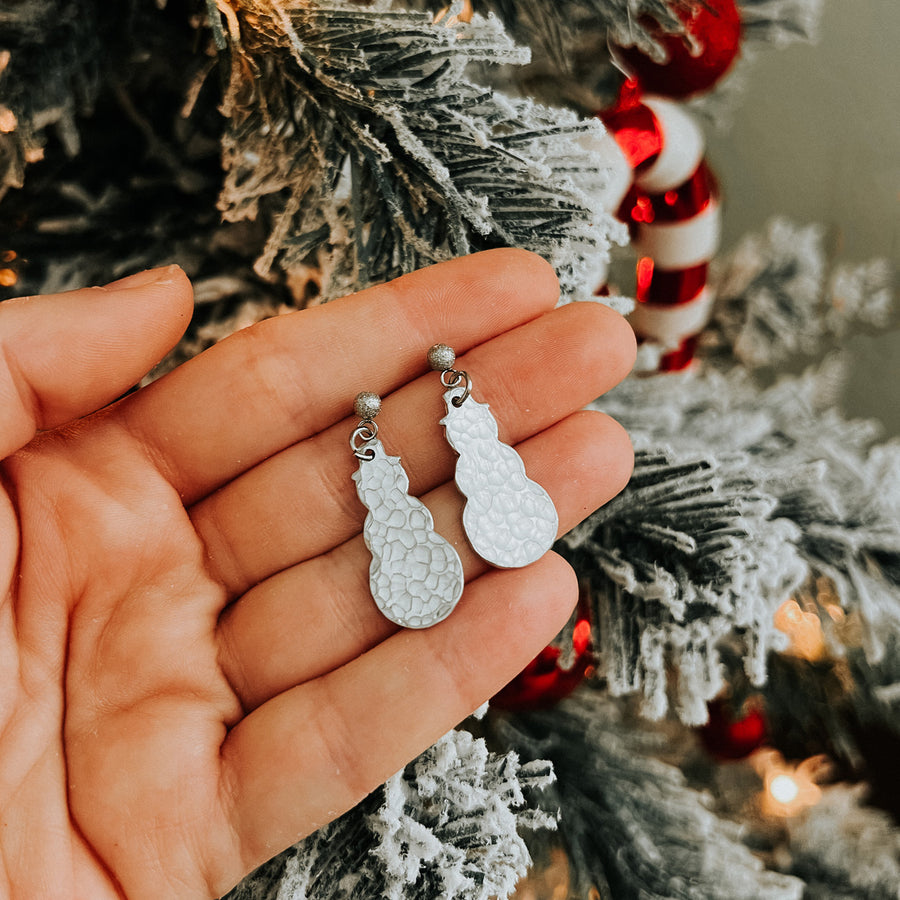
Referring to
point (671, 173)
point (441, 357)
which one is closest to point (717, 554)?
point (441, 357)

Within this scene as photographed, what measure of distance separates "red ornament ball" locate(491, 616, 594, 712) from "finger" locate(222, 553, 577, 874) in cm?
17

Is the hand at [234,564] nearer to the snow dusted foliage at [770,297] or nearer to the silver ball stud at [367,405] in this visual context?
the silver ball stud at [367,405]

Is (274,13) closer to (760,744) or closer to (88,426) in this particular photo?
(88,426)

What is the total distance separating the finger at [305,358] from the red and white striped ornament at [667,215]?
386 mm

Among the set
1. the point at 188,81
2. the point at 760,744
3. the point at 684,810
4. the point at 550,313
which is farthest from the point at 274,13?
the point at 760,744

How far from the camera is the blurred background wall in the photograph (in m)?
1.49

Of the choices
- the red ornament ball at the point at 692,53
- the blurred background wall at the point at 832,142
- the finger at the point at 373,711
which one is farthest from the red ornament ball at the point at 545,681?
the blurred background wall at the point at 832,142

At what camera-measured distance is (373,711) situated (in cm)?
70

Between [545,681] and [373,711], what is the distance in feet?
0.92

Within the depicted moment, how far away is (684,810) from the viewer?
2.68 feet

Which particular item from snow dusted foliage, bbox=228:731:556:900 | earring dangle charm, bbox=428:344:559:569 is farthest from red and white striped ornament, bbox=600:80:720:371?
snow dusted foliage, bbox=228:731:556:900

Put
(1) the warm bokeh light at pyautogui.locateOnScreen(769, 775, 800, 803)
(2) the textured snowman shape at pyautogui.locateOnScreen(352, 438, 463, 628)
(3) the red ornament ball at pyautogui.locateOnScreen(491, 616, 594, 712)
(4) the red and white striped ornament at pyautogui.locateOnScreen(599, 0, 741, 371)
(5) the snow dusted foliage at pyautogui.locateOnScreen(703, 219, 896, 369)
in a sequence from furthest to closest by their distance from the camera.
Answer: (5) the snow dusted foliage at pyautogui.locateOnScreen(703, 219, 896, 369), (1) the warm bokeh light at pyautogui.locateOnScreen(769, 775, 800, 803), (4) the red and white striped ornament at pyautogui.locateOnScreen(599, 0, 741, 371), (3) the red ornament ball at pyautogui.locateOnScreen(491, 616, 594, 712), (2) the textured snowman shape at pyautogui.locateOnScreen(352, 438, 463, 628)

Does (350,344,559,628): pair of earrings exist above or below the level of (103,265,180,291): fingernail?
below

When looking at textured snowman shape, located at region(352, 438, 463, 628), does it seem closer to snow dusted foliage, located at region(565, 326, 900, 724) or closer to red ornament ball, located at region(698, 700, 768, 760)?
snow dusted foliage, located at region(565, 326, 900, 724)
